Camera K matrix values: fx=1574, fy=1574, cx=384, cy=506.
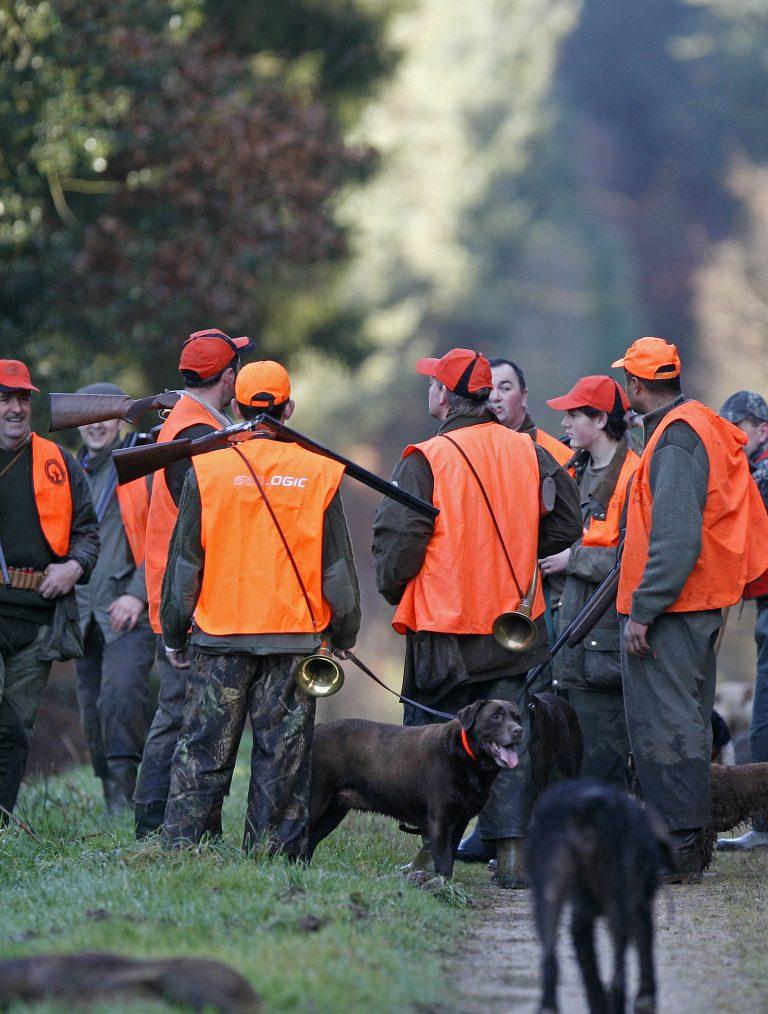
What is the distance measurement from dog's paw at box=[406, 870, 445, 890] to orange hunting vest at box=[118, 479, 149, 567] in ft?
11.7

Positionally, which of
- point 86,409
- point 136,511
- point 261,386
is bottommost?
point 136,511

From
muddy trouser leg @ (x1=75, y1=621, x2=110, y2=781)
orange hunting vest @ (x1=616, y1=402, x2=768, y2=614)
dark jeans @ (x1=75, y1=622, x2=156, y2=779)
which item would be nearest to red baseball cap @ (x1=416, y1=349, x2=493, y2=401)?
orange hunting vest @ (x1=616, y1=402, x2=768, y2=614)

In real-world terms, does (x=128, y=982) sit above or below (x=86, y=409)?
below

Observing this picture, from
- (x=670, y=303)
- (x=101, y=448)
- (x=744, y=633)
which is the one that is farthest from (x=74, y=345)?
(x=670, y=303)

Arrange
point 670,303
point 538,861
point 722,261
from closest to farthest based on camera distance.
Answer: point 538,861 < point 722,261 < point 670,303

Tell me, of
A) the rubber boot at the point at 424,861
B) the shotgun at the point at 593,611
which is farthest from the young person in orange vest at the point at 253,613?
the shotgun at the point at 593,611

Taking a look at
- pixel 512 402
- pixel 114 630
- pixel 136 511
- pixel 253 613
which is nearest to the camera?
pixel 253 613

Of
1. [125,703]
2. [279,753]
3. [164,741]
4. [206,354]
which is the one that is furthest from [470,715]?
[125,703]

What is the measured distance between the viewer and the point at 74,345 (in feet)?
59.1

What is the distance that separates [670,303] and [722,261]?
309 inches

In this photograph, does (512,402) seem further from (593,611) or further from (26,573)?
(26,573)

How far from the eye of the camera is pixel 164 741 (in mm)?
8008

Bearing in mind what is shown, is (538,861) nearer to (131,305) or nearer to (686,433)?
(686,433)

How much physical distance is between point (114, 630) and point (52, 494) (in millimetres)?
1473
